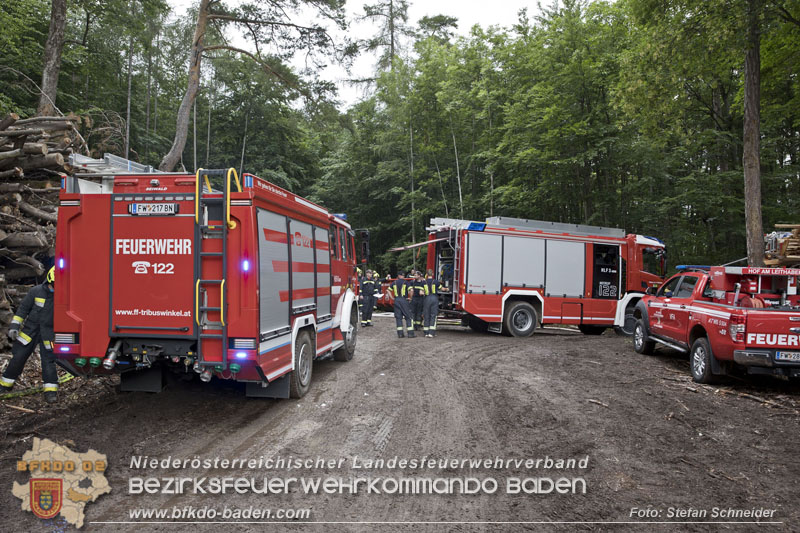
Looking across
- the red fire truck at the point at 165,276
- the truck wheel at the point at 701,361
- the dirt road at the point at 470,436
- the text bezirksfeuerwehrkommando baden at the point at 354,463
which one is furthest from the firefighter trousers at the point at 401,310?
the text bezirksfeuerwehrkommando baden at the point at 354,463

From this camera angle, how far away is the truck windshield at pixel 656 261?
15117 mm

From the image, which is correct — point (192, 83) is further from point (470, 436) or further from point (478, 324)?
point (470, 436)

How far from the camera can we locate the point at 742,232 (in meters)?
17.3

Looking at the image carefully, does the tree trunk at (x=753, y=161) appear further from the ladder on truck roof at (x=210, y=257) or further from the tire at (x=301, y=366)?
the ladder on truck roof at (x=210, y=257)

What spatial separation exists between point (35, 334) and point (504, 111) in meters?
19.4

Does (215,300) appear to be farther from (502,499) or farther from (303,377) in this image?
(502,499)

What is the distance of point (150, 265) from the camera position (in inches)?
211

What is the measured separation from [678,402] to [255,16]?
1537 centimetres

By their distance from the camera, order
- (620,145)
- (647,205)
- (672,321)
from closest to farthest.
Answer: (672,321) → (620,145) → (647,205)

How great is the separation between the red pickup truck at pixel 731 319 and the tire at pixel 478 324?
4968mm

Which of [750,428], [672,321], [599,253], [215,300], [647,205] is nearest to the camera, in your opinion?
[215,300]

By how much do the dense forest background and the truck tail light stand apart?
7188 millimetres

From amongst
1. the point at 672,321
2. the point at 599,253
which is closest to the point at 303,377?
the point at 672,321

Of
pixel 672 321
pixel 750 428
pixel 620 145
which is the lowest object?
pixel 750 428
